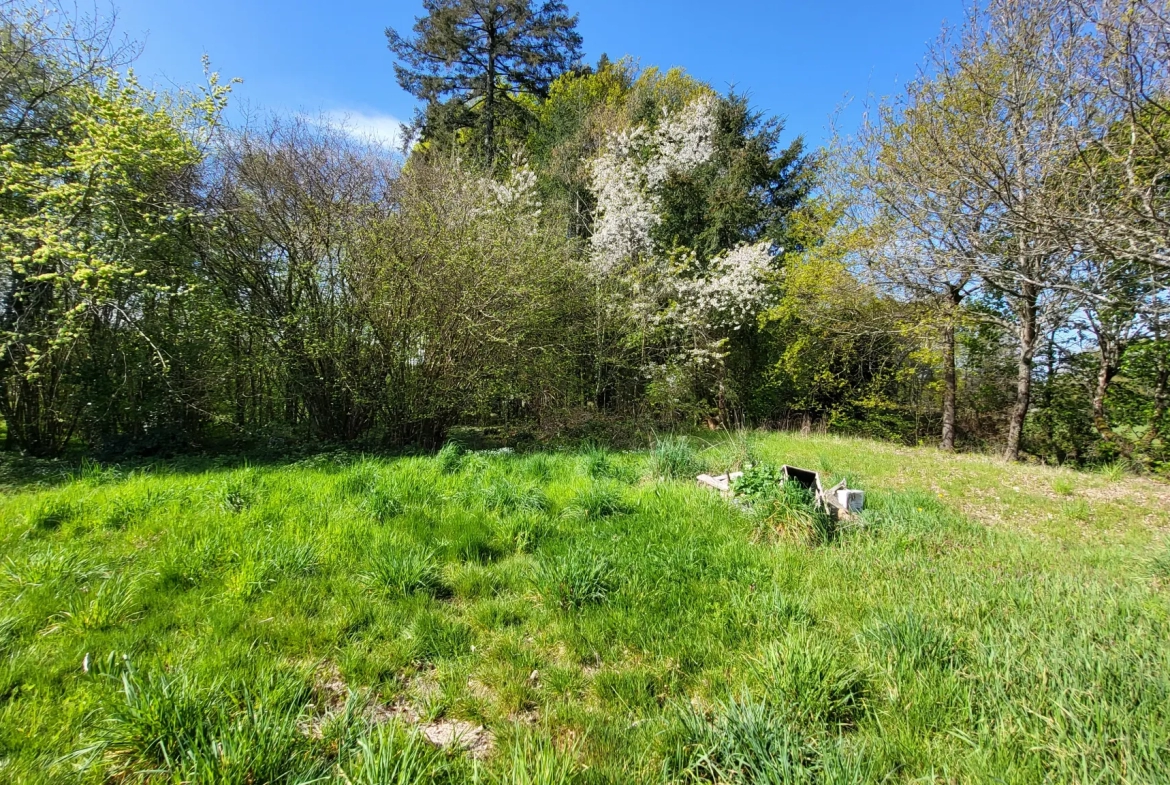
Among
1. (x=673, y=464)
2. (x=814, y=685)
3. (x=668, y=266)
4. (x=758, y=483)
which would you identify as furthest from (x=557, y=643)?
(x=668, y=266)

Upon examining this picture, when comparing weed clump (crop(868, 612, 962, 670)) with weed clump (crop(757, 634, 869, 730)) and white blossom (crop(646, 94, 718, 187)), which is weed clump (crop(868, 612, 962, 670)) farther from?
white blossom (crop(646, 94, 718, 187))

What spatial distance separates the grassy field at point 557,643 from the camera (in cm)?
155

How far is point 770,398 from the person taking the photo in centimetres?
1438

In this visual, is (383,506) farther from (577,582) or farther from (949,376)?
(949,376)

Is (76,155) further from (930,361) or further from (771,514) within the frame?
(930,361)

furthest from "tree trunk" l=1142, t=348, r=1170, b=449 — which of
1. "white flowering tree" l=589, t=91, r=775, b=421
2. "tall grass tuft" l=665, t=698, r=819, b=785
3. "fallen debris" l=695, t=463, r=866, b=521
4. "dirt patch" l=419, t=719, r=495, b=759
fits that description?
"dirt patch" l=419, t=719, r=495, b=759

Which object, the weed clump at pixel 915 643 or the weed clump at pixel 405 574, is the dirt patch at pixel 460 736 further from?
the weed clump at pixel 915 643

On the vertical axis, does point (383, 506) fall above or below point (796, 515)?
below

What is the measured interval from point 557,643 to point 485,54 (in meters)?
18.3

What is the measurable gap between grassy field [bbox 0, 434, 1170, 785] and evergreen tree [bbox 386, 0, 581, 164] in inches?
553

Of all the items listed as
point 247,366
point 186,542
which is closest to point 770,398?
point 247,366

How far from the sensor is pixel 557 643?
238 centimetres

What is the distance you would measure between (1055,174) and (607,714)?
845 cm

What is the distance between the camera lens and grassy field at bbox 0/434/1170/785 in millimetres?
1546
